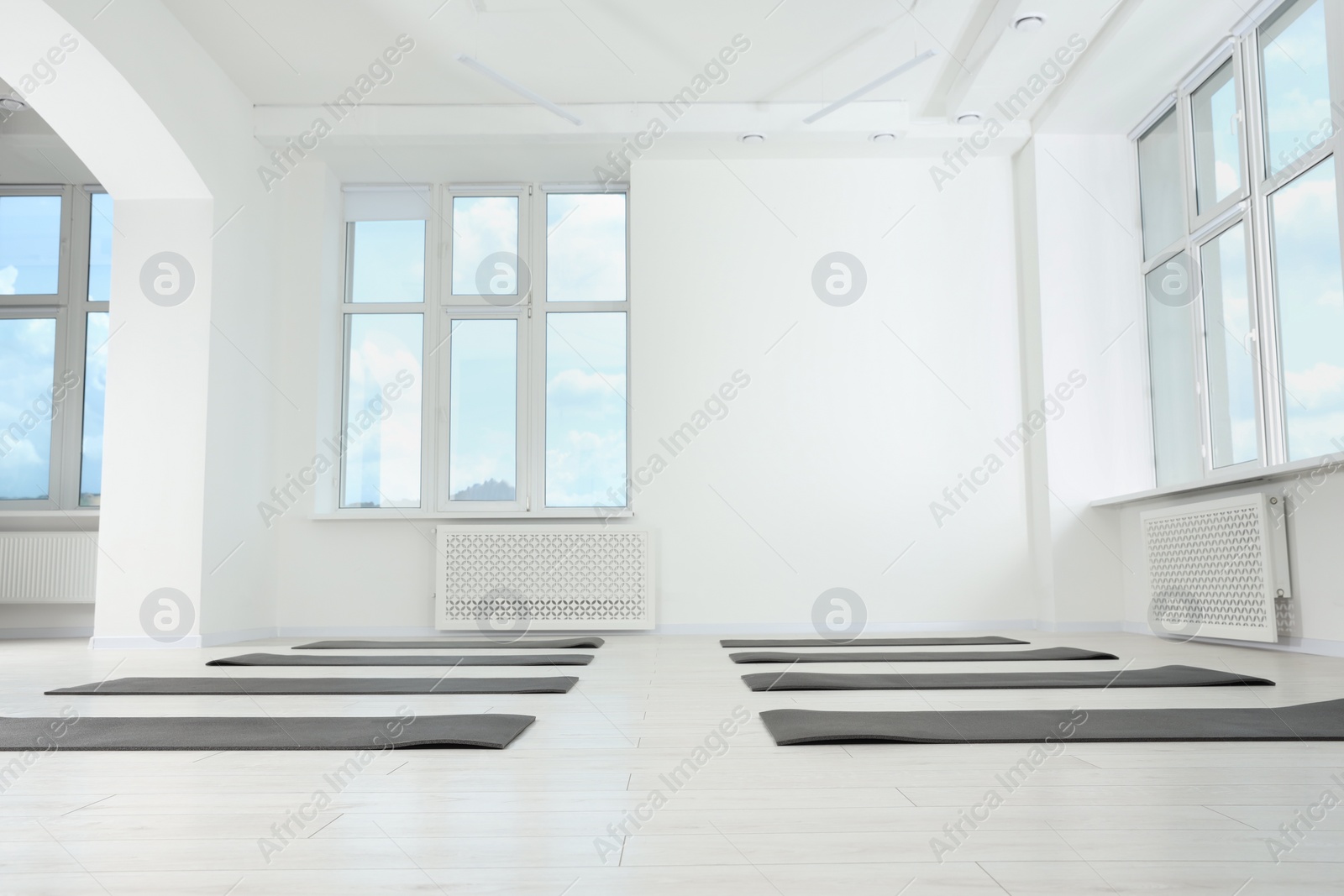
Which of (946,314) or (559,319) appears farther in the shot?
(559,319)

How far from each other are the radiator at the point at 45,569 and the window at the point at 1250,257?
244 inches

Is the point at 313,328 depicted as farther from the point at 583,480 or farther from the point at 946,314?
the point at 946,314

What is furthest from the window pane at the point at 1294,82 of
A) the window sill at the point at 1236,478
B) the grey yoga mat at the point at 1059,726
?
the grey yoga mat at the point at 1059,726

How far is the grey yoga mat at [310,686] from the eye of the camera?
313cm

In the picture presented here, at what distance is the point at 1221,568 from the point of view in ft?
14.5

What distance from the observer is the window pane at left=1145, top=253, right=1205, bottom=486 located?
5.16m

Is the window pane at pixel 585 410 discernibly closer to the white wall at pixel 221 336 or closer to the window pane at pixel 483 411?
the window pane at pixel 483 411

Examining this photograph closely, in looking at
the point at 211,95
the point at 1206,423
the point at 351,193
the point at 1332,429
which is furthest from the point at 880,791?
the point at 351,193

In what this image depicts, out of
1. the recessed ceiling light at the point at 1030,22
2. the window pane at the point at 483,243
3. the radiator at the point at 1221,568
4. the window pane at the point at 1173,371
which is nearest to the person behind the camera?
the radiator at the point at 1221,568

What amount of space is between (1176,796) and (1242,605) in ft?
10.3

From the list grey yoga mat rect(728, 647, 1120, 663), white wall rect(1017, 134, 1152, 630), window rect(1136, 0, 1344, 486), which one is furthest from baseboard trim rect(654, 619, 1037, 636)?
grey yoga mat rect(728, 647, 1120, 663)

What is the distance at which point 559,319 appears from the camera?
251 inches

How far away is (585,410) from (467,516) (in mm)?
968

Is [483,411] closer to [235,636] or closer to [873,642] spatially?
[235,636]
